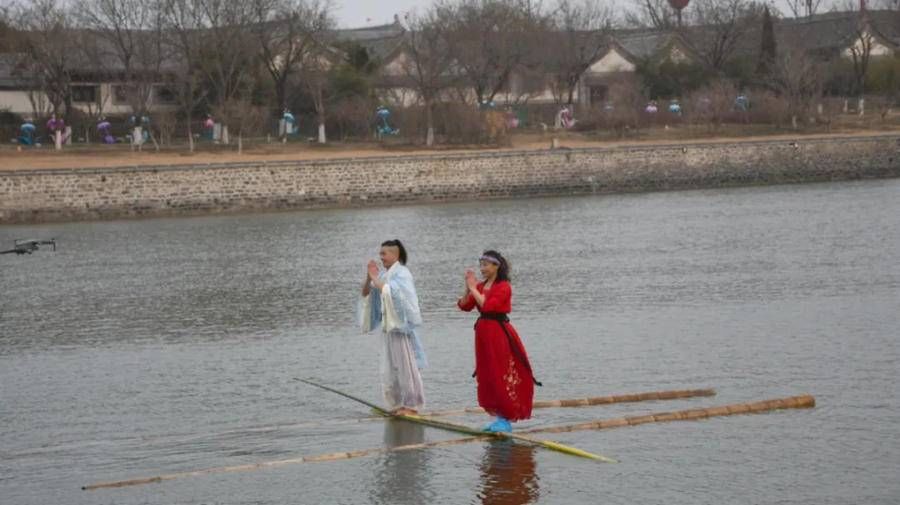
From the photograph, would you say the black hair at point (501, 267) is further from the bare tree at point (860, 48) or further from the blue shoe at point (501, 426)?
the bare tree at point (860, 48)

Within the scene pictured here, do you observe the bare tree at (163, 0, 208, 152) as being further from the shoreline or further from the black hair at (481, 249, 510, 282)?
the black hair at (481, 249, 510, 282)

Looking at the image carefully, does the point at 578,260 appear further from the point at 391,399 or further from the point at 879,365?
the point at 391,399

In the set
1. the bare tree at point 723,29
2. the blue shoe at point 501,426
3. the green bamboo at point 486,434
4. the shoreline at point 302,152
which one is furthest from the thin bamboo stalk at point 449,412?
the bare tree at point 723,29

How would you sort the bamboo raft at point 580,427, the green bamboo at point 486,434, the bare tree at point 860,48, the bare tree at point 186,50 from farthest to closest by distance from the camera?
the bare tree at point 860,48, the bare tree at point 186,50, the green bamboo at point 486,434, the bamboo raft at point 580,427

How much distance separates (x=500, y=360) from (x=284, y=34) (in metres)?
56.3

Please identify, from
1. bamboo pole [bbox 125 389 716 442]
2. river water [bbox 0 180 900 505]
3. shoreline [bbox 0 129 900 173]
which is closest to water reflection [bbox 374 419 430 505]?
river water [bbox 0 180 900 505]

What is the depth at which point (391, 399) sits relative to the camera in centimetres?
1448

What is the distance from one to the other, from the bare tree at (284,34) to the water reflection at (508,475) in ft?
172

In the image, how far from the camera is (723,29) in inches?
3145

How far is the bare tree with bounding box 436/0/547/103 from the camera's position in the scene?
69.1 meters

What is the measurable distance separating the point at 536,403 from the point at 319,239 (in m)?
25.2

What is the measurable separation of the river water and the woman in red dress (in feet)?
1.41

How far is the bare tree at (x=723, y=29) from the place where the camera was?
78250 millimetres

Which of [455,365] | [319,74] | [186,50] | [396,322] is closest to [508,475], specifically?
[396,322]
